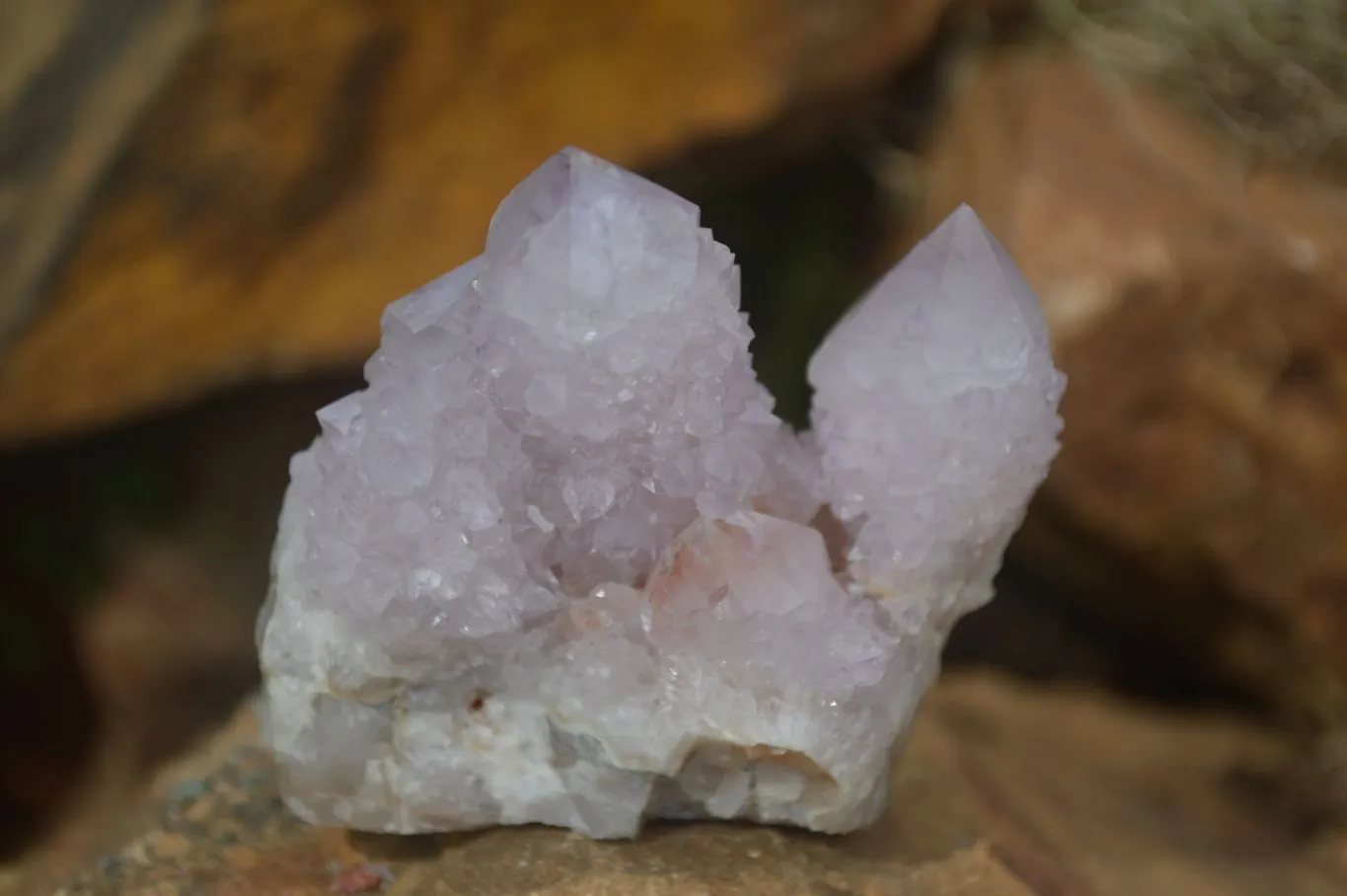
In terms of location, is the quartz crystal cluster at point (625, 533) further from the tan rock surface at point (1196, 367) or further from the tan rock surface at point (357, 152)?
the tan rock surface at point (357, 152)

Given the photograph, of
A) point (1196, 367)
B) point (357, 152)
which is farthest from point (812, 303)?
point (357, 152)

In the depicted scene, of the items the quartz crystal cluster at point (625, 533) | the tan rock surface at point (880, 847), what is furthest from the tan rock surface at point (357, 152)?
the quartz crystal cluster at point (625, 533)

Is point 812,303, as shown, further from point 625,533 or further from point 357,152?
point 625,533

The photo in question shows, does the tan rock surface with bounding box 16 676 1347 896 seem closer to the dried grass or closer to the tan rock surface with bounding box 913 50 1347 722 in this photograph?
the tan rock surface with bounding box 913 50 1347 722

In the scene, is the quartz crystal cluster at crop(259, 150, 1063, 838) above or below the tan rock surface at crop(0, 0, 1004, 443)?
below

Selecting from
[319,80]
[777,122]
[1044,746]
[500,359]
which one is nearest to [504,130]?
[319,80]

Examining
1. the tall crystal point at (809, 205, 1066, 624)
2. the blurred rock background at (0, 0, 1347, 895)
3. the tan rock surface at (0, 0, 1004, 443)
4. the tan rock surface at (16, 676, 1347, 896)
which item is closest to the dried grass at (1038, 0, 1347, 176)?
the blurred rock background at (0, 0, 1347, 895)
